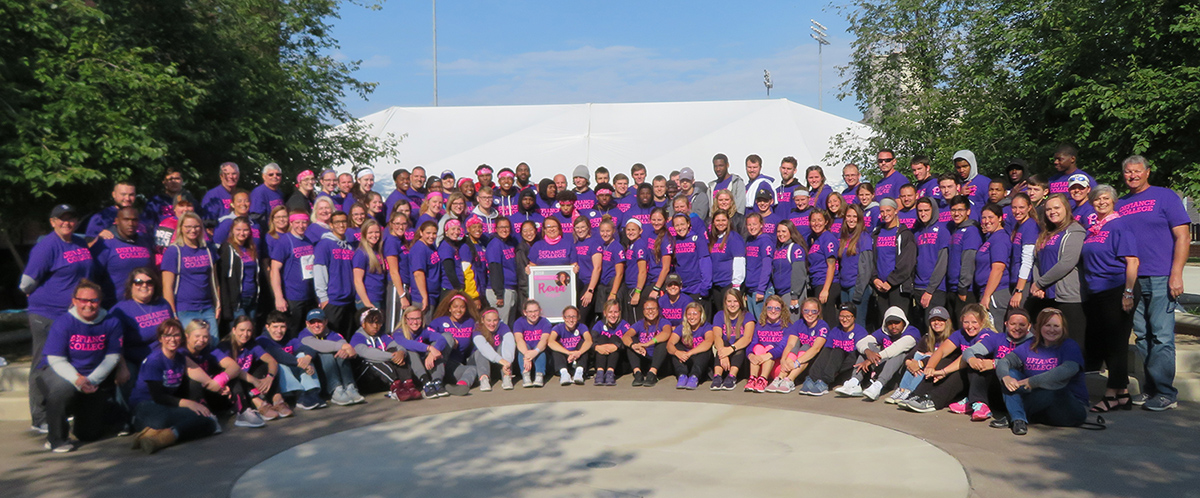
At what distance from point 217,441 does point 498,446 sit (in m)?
2.26

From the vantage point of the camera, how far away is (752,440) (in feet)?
20.6

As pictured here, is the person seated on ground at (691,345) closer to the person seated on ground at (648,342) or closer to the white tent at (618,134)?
the person seated on ground at (648,342)

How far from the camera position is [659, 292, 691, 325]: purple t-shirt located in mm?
9094

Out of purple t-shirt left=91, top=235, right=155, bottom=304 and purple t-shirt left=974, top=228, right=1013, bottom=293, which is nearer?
purple t-shirt left=91, top=235, right=155, bottom=304

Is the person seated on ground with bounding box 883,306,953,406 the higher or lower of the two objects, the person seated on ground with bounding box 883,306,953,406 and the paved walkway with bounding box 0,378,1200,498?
the higher

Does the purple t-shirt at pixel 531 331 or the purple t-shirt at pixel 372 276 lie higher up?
the purple t-shirt at pixel 372 276

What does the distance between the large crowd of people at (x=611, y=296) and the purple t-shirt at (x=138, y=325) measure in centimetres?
2

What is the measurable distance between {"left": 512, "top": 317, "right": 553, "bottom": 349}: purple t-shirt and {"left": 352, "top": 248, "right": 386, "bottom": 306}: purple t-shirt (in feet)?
4.87

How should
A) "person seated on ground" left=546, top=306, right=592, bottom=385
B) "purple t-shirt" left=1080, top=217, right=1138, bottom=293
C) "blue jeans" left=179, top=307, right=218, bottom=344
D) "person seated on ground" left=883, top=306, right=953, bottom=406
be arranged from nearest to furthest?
"purple t-shirt" left=1080, top=217, right=1138, bottom=293, "person seated on ground" left=883, top=306, right=953, bottom=406, "blue jeans" left=179, top=307, right=218, bottom=344, "person seated on ground" left=546, top=306, right=592, bottom=385

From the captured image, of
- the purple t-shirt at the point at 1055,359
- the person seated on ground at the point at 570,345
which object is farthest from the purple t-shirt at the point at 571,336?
the purple t-shirt at the point at 1055,359

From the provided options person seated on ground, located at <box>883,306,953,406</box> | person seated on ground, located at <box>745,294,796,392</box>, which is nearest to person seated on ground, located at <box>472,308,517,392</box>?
person seated on ground, located at <box>745,294,796,392</box>

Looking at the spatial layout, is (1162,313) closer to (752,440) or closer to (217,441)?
(752,440)

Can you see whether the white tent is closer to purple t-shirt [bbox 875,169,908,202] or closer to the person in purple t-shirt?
purple t-shirt [bbox 875,169,908,202]

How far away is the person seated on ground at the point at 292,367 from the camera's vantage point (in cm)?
768
